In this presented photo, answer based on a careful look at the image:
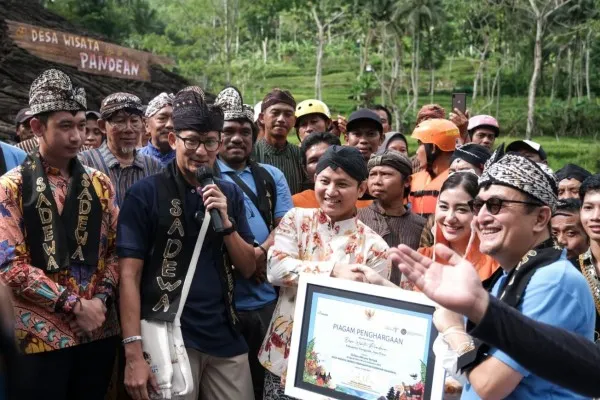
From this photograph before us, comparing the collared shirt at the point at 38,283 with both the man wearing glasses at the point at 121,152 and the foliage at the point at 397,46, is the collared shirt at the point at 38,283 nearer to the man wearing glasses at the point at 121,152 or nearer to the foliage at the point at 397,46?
the man wearing glasses at the point at 121,152

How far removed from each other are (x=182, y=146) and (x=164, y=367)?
1.20 metres

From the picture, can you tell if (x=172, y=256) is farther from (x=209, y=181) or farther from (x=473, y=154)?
(x=473, y=154)

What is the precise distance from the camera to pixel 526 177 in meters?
2.63

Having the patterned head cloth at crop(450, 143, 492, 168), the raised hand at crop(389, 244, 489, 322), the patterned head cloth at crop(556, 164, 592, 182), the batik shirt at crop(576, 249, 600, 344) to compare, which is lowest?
the batik shirt at crop(576, 249, 600, 344)

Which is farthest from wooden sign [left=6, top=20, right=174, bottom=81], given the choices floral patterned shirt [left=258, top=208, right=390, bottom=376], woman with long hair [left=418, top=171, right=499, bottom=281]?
woman with long hair [left=418, top=171, right=499, bottom=281]

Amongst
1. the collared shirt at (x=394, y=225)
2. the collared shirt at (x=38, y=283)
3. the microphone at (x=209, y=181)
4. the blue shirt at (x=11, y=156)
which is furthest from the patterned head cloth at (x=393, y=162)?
the blue shirt at (x=11, y=156)

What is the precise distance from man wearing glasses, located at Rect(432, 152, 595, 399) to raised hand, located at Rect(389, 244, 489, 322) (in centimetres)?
42

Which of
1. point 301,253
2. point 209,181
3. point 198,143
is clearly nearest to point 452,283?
point 301,253

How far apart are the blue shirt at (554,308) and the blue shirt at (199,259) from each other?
1.79m

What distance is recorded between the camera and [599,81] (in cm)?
5269

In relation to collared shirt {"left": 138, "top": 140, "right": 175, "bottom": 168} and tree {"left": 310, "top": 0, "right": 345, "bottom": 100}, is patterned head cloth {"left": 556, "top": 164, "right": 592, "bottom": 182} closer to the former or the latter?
collared shirt {"left": 138, "top": 140, "right": 175, "bottom": 168}

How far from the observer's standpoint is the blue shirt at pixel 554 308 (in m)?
2.36

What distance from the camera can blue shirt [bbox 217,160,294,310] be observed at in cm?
441

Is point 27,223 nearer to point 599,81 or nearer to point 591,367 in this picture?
point 591,367
